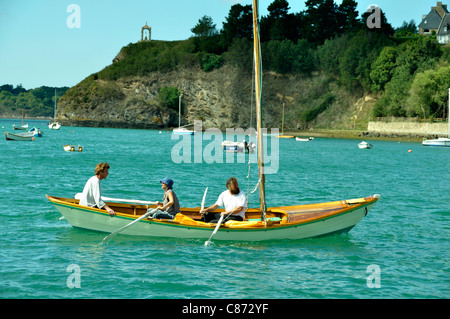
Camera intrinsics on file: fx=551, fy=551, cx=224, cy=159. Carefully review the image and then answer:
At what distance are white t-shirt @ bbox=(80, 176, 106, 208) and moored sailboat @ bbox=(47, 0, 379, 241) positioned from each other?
267mm

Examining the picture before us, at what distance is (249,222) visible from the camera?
18422 millimetres

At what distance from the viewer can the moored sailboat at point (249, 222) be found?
59.3 feet

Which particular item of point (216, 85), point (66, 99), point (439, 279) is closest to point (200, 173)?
point (439, 279)

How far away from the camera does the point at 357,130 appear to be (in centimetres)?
12638

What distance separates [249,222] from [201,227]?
1.63 m

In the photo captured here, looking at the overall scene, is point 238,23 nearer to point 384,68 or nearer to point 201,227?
point 384,68

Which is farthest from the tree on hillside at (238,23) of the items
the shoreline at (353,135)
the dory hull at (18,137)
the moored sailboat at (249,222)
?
the moored sailboat at (249,222)

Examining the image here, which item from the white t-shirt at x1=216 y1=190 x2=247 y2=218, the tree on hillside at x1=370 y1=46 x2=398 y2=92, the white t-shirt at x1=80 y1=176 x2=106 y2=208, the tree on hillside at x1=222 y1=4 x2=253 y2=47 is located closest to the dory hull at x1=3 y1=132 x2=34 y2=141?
the white t-shirt at x1=80 y1=176 x2=106 y2=208

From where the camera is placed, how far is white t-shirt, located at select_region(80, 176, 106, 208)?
18.0 metres

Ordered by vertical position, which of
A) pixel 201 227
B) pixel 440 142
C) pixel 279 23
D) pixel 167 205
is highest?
pixel 279 23

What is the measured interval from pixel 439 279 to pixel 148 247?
8954mm

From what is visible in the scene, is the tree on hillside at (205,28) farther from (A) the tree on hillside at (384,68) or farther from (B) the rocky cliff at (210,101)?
(A) the tree on hillside at (384,68)

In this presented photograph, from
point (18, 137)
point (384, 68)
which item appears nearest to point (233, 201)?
point (18, 137)

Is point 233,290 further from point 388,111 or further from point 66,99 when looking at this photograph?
point 66,99
